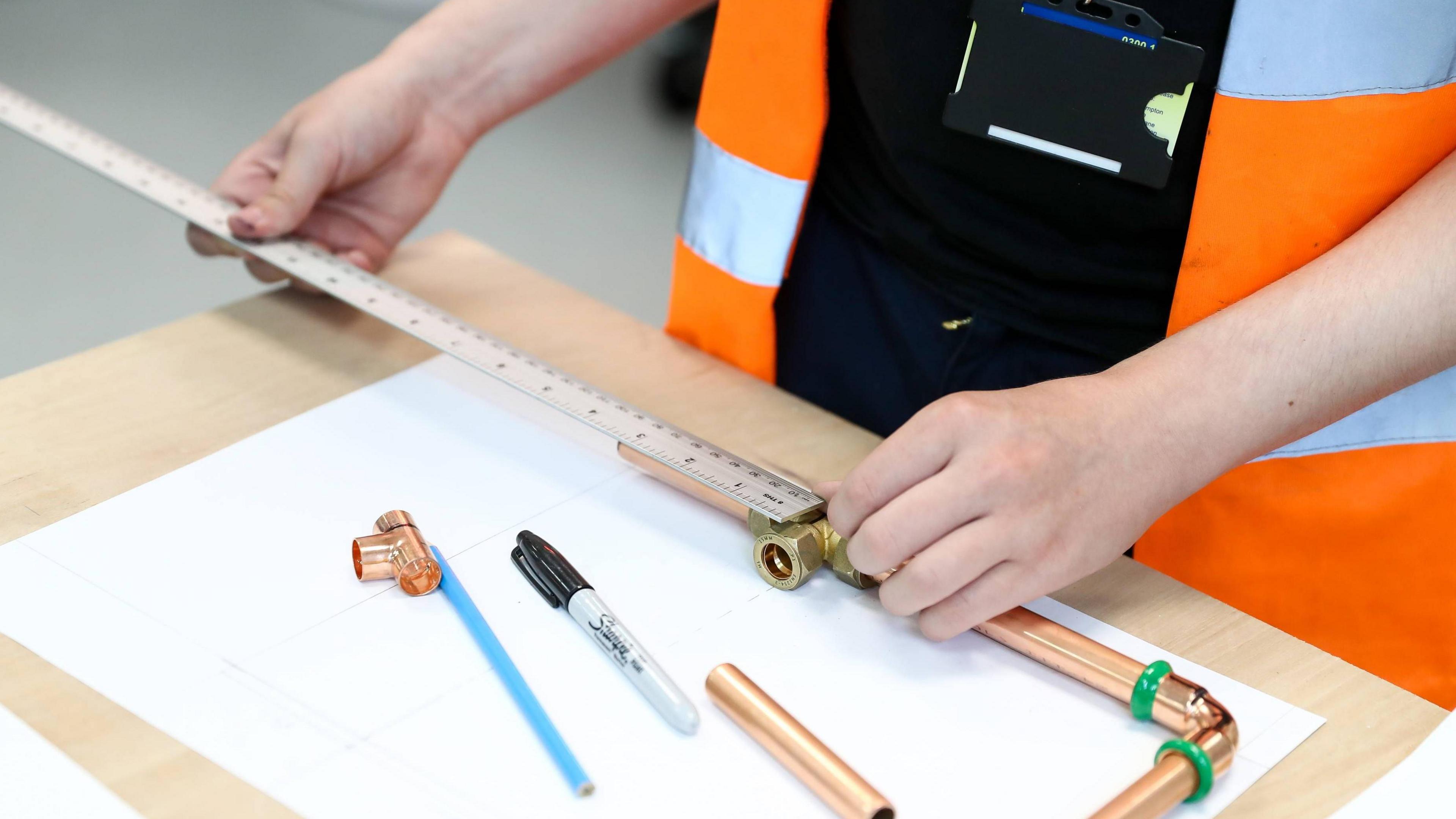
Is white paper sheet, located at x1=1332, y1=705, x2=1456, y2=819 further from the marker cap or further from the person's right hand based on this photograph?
the person's right hand

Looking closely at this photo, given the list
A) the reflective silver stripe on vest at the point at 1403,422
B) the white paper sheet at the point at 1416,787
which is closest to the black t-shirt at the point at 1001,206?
the reflective silver stripe on vest at the point at 1403,422

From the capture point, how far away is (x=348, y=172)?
1.14 metres

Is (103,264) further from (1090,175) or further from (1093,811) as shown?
(1093,811)

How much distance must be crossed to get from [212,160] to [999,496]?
2.71 metres

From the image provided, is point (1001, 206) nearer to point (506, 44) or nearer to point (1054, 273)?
point (1054, 273)

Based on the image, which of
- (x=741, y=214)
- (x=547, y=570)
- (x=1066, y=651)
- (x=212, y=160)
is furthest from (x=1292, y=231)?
(x=212, y=160)

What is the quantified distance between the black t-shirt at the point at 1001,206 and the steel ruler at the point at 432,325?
0.29m

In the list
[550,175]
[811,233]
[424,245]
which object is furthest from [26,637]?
[550,175]

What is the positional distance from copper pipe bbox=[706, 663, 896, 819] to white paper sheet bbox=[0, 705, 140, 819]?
326 millimetres

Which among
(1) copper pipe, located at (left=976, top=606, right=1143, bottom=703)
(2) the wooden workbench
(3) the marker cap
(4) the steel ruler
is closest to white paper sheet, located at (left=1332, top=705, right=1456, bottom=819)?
(2) the wooden workbench

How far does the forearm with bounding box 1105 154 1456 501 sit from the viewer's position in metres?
0.73

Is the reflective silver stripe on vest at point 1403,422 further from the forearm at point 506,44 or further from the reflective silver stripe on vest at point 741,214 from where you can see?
the forearm at point 506,44

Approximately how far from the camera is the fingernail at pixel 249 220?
108 centimetres

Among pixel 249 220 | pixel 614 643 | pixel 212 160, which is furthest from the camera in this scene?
pixel 212 160
